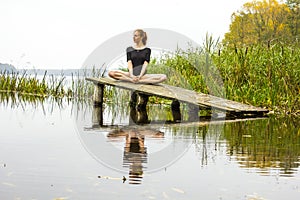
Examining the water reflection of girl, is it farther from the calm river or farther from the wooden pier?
the calm river

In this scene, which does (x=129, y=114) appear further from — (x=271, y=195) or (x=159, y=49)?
(x=271, y=195)

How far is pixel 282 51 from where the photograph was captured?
472 inches

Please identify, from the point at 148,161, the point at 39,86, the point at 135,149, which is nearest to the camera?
the point at 148,161

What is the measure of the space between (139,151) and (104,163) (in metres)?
0.89

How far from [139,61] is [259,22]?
107 feet

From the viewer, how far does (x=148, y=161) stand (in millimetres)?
5289

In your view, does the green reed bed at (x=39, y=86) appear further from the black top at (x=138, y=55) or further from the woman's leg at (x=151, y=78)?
the black top at (x=138, y=55)

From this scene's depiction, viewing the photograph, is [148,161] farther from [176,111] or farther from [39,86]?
[39,86]

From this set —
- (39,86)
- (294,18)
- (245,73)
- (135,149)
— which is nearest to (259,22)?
(294,18)

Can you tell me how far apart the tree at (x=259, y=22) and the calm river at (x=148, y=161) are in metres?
33.3

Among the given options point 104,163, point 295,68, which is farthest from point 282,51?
point 104,163

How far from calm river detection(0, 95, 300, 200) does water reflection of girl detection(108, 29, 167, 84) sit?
261 cm

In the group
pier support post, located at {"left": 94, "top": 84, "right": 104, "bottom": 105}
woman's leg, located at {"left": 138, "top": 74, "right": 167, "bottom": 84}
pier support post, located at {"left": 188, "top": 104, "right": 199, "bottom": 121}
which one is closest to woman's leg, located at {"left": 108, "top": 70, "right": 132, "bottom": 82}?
woman's leg, located at {"left": 138, "top": 74, "right": 167, "bottom": 84}

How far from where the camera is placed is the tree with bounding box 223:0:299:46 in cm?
4278
